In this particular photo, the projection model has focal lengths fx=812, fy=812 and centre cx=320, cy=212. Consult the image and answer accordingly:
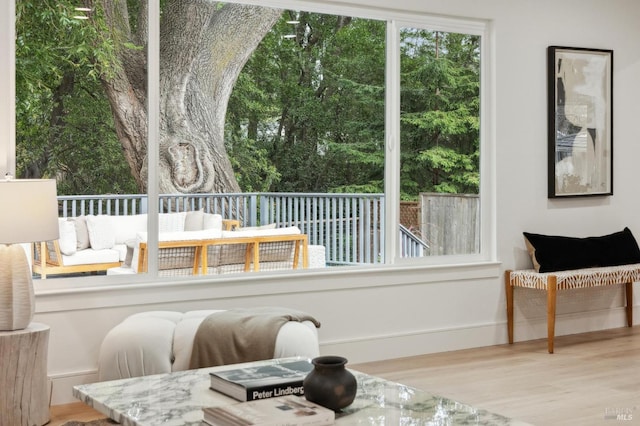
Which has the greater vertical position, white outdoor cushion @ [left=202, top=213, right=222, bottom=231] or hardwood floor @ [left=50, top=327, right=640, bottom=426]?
white outdoor cushion @ [left=202, top=213, right=222, bottom=231]

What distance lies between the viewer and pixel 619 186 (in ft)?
22.1

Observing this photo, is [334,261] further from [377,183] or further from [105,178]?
[105,178]

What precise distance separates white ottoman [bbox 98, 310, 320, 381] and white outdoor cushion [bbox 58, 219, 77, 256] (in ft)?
1.94

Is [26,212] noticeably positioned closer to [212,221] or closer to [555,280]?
[212,221]

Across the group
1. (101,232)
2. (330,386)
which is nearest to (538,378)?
(101,232)

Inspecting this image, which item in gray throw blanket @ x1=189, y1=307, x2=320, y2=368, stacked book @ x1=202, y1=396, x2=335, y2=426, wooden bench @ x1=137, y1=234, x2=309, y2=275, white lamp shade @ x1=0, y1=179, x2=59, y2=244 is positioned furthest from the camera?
wooden bench @ x1=137, y1=234, x2=309, y2=275

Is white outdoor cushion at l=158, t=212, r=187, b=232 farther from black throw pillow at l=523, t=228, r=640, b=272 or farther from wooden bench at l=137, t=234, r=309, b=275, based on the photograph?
black throw pillow at l=523, t=228, r=640, b=272

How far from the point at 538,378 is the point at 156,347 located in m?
2.36

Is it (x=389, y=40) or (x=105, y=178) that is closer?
(x=105, y=178)

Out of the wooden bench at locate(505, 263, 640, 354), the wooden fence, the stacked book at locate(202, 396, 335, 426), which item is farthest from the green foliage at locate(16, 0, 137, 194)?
the wooden bench at locate(505, 263, 640, 354)

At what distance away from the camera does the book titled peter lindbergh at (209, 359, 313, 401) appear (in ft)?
8.64

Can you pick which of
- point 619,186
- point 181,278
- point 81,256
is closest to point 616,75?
point 619,186

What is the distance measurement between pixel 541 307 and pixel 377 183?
173 cm

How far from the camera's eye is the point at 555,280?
18.6 ft
